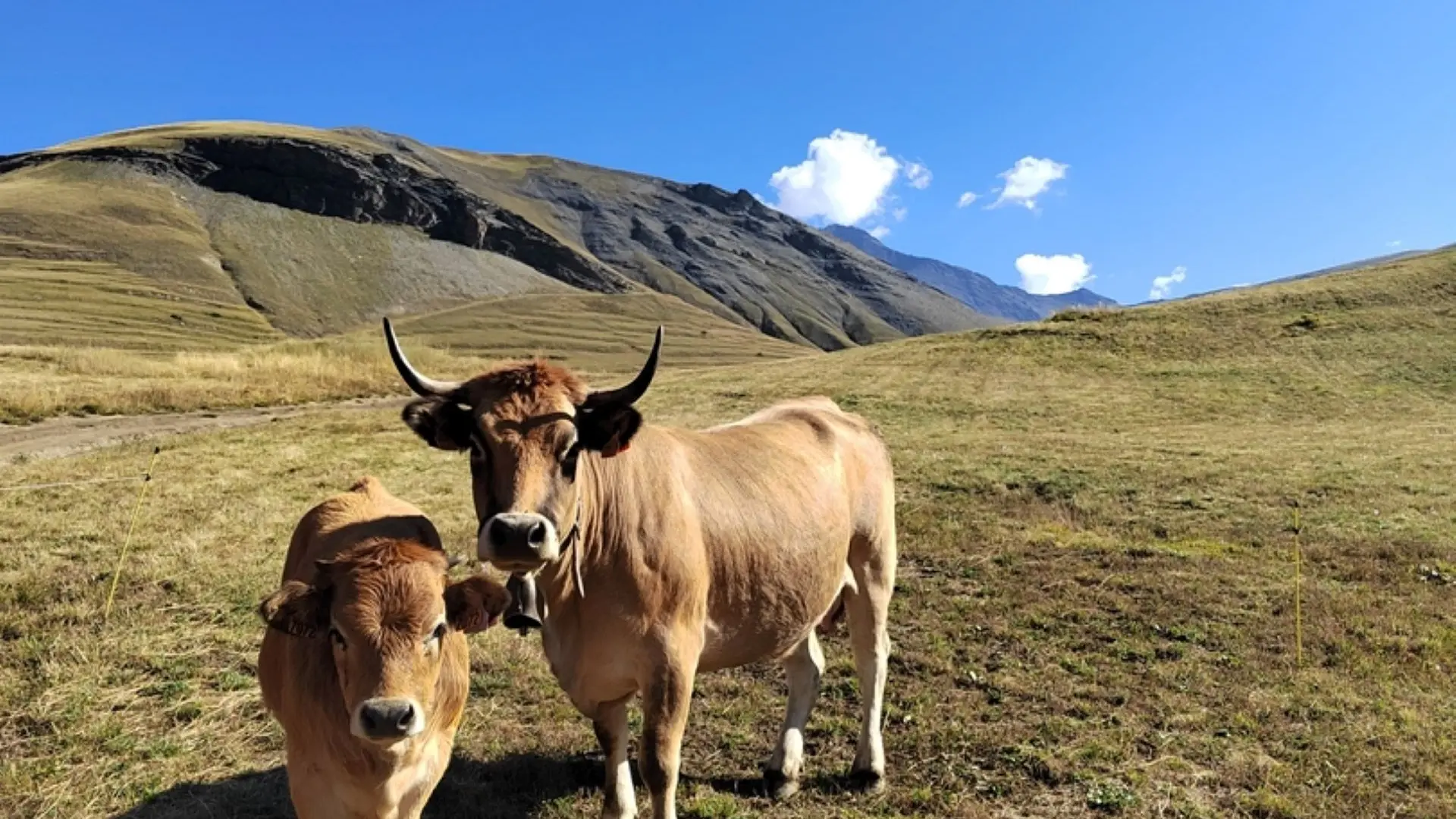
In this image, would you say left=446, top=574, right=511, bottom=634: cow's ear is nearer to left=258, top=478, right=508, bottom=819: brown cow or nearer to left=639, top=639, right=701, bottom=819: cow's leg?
left=258, top=478, right=508, bottom=819: brown cow

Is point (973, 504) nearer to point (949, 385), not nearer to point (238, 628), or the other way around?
point (238, 628)

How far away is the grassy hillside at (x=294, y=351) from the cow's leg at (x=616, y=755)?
25.4 feet

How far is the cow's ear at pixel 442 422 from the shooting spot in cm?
443

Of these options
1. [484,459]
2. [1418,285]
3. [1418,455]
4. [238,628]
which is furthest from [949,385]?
[1418,285]

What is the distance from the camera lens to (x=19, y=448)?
20.8m

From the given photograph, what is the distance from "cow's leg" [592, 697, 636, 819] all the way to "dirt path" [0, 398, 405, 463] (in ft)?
69.4

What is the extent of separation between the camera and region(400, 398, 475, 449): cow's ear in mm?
4426

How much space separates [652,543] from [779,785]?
99.6 inches

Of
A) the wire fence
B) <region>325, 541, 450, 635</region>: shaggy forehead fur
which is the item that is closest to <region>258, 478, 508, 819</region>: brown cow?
<region>325, 541, 450, 635</region>: shaggy forehead fur

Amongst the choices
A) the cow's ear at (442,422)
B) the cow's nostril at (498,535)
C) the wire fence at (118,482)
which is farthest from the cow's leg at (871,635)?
the wire fence at (118,482)

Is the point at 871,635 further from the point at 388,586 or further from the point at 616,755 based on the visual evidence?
the point at 388,586

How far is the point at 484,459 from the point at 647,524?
3.89 feet

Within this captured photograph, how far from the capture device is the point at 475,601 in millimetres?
4332

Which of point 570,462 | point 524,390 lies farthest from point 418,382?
point 570,462
